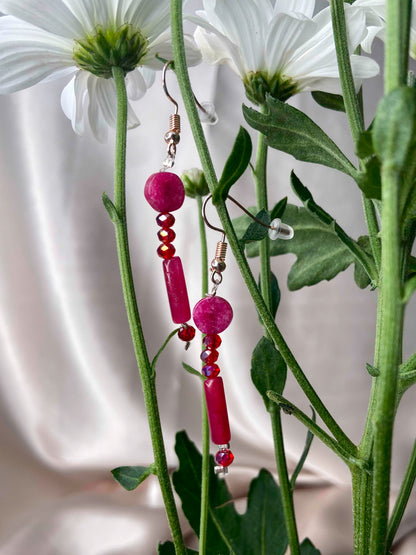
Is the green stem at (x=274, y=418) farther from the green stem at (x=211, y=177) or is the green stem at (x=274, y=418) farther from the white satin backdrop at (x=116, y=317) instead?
the white satin backdrop at (x=116, y=317)

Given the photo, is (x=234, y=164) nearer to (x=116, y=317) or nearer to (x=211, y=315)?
(x=211, y=315)

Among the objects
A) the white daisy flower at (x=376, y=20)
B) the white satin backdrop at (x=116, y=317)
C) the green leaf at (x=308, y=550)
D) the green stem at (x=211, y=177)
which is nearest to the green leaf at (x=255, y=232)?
the green stem at (x=211, y=177)

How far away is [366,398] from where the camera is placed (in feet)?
2.74

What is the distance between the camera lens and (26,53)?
0.33m

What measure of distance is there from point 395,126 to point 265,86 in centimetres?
16

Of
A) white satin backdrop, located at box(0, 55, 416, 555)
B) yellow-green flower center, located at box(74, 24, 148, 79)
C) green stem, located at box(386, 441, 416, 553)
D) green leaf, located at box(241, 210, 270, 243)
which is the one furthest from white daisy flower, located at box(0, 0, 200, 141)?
white satin backdrop, located at box(0, 55, 416, 555)

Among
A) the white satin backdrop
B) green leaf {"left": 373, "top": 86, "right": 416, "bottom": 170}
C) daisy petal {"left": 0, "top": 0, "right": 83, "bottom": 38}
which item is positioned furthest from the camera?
the white satin backdrop

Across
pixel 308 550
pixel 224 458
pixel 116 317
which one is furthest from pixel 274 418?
pixel 116 317

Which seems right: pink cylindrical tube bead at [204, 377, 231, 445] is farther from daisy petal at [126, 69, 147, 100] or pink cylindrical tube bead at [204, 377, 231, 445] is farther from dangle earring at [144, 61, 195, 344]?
daisy petal at [126, 69, 147, 100]

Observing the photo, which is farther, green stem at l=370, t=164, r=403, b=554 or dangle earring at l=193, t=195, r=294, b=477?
dangle earring at l=193, t=195, r=294, b=477

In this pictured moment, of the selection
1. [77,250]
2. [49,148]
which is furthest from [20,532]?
[49,148]

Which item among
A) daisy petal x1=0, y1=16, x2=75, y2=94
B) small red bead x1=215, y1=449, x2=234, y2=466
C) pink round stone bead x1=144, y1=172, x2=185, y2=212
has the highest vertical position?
daisy petal x1=0, y1=16, x2=75, y2=94

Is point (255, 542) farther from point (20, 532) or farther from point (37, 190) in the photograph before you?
point (37, 190)

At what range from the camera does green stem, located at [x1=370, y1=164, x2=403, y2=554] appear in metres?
0.21
